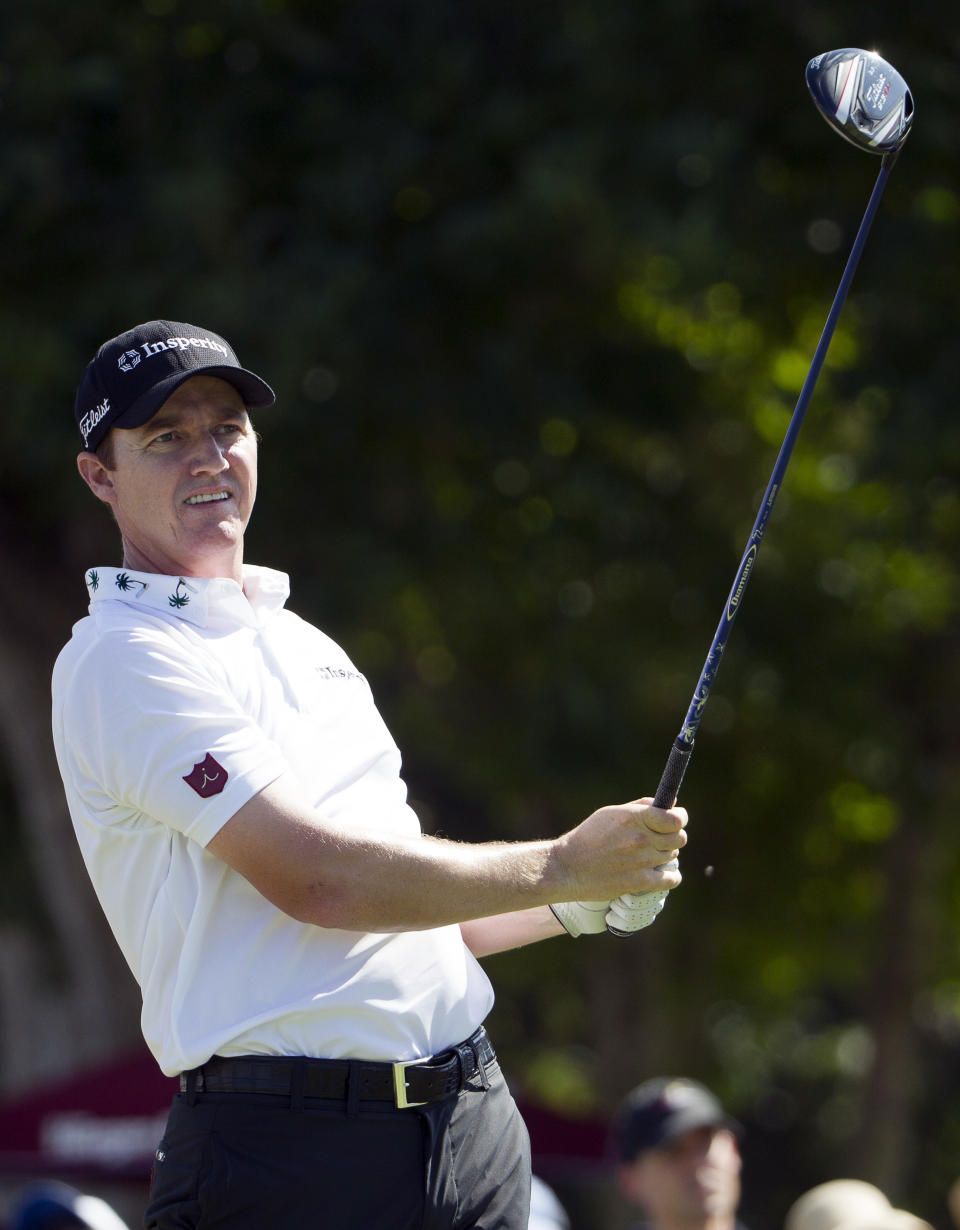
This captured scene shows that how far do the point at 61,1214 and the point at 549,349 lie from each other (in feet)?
17.4

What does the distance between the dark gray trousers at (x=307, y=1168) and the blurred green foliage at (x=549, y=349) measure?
554 cm

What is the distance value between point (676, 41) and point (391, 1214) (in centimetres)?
666

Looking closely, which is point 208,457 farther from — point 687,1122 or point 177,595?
point 687,1122

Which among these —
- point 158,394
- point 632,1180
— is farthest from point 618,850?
point 632,1180

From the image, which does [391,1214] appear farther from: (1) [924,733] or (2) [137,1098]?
(1) [924,733]

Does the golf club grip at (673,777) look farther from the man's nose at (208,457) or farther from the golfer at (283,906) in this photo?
the man's nose at (208,457)

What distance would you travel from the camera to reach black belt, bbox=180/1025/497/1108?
260cm

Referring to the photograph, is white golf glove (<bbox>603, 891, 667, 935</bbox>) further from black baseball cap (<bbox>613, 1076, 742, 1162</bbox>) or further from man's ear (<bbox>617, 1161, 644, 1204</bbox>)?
man's ear (<bbox>617, 1161, 644, 1204</bbox>)

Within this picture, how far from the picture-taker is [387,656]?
1094cm

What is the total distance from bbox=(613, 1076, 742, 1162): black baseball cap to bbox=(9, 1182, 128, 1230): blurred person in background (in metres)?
1.70

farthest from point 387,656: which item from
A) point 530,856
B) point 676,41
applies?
point 530,856

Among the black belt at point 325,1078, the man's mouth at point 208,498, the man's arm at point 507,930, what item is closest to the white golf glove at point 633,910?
the man's arm at point 507,930

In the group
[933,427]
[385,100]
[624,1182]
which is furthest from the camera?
[385,100]

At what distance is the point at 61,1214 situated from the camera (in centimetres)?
536
